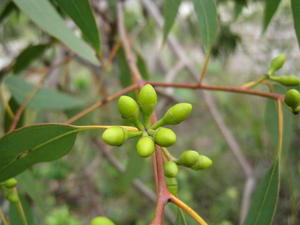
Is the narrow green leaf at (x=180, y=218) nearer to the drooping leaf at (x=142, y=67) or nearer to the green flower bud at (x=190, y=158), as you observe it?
the green flower bud at (x=190, y=158)

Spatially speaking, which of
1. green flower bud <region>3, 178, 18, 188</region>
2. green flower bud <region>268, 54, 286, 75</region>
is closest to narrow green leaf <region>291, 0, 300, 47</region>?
green flower bud <region>268, 54, 286, 75</region>

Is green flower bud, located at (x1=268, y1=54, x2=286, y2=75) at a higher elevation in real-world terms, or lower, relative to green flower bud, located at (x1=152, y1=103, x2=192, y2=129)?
lower

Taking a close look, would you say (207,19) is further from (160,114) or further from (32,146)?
(160,114)

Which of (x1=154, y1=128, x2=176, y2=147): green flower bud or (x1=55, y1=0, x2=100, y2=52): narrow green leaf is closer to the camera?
(x1=154, y1=128, x2=176, y2=147): green flower bud

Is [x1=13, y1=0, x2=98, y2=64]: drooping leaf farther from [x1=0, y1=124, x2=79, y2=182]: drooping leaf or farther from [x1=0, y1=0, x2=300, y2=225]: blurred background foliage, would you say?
[x1=0, y1=0, x2=300, y2=225]: blurred background foliage

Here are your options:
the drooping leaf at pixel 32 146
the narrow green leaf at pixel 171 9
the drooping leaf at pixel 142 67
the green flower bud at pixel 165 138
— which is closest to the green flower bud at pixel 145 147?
the green flower bud at pixel 165 138

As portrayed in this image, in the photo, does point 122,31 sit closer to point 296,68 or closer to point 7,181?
point 7,181

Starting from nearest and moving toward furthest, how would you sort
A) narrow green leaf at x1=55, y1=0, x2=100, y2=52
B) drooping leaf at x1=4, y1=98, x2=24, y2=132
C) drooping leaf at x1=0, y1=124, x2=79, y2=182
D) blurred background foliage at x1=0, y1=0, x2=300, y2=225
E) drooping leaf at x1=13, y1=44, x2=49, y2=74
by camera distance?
drooping leaf at x1=0, y1=124, x2=79, y2=182 < narrow green leaf at x1=55, y1=0, x2=100, y2=52 < drooping leaf at x1=4, y1=98, x2=24, y2=132 < drooping leaf at x1=13, y1=44, x2=49, y2=74 < blurred background foliage at x1=0, y1=0, x2=300, y2=225
